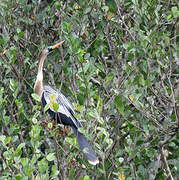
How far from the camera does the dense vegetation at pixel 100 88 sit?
367cm

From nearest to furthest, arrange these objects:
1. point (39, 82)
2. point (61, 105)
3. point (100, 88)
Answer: point (100, 88)
point (61, 105)
point (39, 82)

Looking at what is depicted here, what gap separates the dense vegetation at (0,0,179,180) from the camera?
3674 mm

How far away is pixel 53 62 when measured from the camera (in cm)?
512

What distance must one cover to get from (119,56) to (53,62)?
0.70 m

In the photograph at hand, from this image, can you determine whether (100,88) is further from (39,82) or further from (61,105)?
(39,82)

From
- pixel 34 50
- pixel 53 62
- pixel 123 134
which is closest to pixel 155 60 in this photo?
pixel 123 134

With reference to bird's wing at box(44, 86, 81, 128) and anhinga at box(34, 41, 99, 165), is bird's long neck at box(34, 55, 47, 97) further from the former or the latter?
bird's wing at box(44, 86, 81, 128)

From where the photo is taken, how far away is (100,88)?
4.55m

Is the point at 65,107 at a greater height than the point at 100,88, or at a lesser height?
lesser

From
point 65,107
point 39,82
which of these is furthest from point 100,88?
point 39,82

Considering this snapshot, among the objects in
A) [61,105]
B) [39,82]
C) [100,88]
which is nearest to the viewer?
[100,88]

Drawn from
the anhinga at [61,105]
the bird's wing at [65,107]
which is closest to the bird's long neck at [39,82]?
the anhinga at [61,105]

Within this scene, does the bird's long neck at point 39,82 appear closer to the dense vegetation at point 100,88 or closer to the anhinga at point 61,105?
the anhinga at point 61,105

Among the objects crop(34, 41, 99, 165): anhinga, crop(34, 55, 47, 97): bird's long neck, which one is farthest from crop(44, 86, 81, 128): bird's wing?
crop(34, 55, 47, 97): bird's long neck
